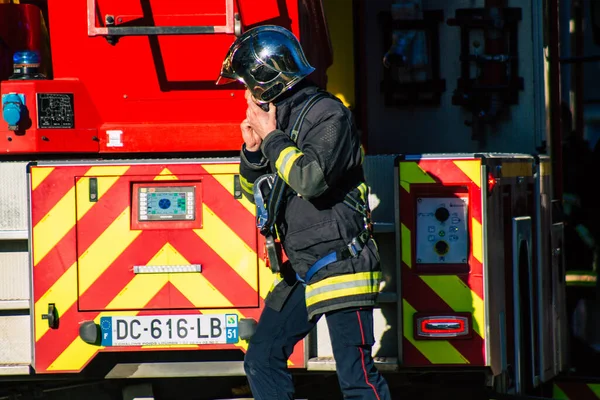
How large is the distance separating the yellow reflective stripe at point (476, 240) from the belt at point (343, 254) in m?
0.62

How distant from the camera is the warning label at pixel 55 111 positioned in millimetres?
4418

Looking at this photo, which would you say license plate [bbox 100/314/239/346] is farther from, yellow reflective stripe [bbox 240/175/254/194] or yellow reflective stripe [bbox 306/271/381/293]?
yellow reflective stripe [bbox 306/271/381/293]

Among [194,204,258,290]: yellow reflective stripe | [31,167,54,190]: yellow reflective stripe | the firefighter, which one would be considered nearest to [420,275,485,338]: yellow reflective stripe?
the firefighter

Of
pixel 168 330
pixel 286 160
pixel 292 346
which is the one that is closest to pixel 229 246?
pixel 168 330

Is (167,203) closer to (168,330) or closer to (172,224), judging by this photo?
(172,224)

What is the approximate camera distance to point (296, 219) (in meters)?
3.76

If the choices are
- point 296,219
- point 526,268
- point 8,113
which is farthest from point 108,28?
point 526,268

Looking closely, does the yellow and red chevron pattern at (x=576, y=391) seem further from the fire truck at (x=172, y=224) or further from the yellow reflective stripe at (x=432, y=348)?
the yellow reflective stripe at (x=432, y=348)

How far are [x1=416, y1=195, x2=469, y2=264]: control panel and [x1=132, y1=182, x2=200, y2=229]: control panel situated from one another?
0.86m

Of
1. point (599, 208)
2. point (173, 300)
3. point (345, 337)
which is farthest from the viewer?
point (599, 208)

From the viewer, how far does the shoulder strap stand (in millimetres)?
3763

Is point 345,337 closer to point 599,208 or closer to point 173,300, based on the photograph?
point 173,300

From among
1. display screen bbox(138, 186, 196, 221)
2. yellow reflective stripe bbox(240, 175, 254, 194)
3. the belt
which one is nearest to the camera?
the belt

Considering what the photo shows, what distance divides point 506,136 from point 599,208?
3227mm
